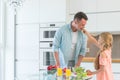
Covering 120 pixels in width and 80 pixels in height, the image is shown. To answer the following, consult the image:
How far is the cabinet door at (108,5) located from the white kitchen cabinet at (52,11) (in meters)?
0.64

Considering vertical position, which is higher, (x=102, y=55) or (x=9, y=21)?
(x=9, y=21)

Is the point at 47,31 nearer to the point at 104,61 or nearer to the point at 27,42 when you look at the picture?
the point at 27,42

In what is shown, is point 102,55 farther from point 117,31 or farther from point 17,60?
point 17,60

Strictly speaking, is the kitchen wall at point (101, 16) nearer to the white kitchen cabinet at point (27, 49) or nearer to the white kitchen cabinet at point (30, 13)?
the white kitchen cabinet at point (30, 13)

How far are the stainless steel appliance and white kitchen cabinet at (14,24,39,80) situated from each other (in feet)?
0.34

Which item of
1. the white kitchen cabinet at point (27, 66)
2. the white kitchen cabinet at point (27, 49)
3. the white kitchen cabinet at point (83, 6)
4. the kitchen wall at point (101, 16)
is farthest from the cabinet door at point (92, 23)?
the white kitchen cabinet at point (27, 66)

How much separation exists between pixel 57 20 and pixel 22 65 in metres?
1.14

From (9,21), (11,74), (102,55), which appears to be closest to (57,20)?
(9,21)

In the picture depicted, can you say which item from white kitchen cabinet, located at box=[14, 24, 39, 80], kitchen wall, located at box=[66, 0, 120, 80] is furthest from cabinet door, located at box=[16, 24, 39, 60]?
kitchen wall, located at box=[66, 0, 120, 80]

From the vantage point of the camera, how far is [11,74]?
4980mm

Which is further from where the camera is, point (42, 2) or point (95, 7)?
point (42, 2)

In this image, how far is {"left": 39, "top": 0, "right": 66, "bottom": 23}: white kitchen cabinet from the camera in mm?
4539

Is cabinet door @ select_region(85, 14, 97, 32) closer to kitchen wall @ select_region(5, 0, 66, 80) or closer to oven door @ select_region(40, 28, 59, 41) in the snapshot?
kitchen wall @ select_region(5, 0, 66, 80)

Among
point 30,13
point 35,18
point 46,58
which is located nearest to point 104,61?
point 46,58
